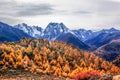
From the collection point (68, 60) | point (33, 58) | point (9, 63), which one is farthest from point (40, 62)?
point (68, 60)

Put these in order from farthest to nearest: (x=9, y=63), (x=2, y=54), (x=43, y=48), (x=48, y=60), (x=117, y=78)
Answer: (x=43, y=48)
(x=48, y=60)
(x=2, y=54)
(x=9, y=63)
(x=117, y=78)

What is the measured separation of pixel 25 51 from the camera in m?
134

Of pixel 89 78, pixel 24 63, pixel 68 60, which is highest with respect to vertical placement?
pixel 89 78

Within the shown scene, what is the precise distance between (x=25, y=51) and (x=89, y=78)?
324ft

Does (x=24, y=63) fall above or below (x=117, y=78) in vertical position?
below

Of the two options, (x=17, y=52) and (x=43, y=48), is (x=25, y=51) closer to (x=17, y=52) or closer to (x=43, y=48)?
(x=17, y=52)

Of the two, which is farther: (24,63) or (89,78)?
(24,63)

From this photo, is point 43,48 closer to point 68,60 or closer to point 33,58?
point 68,60

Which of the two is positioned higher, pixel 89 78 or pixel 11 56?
pixel 89 78

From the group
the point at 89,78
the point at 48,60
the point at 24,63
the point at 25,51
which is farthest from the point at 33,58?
the point at 89,78

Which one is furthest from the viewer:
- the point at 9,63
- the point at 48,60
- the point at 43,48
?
the point at 43,48

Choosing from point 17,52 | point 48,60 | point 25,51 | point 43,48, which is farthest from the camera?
point 43,48

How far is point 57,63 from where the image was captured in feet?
476

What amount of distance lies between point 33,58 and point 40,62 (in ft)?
17.7
